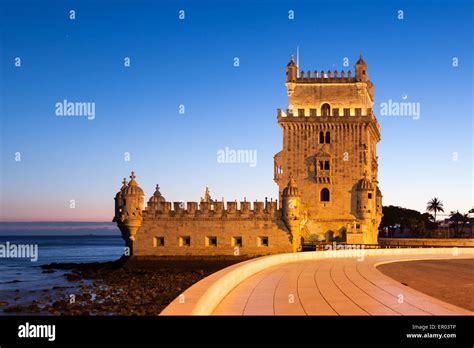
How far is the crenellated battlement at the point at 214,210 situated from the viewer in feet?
165

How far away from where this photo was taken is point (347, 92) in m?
60.3

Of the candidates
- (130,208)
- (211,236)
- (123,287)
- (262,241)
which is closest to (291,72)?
(262,241)

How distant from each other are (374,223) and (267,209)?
1559cm

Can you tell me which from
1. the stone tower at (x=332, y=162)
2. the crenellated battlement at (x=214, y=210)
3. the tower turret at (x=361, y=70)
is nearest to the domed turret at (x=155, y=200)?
the crenellated battlement at (x=214, y=210)

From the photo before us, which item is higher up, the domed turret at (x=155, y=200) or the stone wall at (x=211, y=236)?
the domed turret at (x=155, y=200)

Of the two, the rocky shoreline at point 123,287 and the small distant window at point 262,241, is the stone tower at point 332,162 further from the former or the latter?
the rocky shoreline at point 123,287

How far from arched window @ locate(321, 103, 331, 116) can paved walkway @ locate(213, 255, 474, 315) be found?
3511 centimetres

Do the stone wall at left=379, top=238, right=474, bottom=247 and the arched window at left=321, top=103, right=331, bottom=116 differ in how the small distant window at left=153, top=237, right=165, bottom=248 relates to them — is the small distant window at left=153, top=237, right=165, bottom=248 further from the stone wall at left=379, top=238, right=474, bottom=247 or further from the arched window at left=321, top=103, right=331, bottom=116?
the stone wall at left=379, top=238, right=474, bottom=247

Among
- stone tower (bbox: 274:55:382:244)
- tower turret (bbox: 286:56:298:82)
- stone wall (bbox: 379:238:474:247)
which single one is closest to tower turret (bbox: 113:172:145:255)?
stone tower (bbox: 274:55:382:244)

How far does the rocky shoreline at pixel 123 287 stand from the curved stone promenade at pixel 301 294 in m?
8.13

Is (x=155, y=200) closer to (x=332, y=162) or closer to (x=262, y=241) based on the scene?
(x=262, y=241)

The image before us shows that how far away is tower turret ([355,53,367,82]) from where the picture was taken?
6006cm
